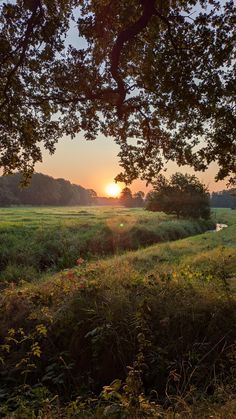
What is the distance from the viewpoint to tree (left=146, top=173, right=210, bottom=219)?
179ft

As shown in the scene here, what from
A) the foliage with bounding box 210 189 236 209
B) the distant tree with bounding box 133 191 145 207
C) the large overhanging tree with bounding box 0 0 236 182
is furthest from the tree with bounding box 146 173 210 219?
the foliage with bounding box 210 189 236 209

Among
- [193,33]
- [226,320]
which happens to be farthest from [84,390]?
[193,33]

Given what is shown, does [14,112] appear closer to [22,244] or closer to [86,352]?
[86,352]

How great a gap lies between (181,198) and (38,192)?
217ft

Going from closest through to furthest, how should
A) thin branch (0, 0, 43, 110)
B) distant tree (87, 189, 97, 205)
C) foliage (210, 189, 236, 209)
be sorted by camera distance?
1. thin branch (0, 0, 43, 110)
2. distant tree (87, 189, 97, 205)
3. foliage (210, 189, 236, 209)

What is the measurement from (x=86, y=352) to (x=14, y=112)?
26.5 ft

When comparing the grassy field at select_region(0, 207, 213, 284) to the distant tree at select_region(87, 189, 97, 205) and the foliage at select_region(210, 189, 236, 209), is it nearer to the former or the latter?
the distant tree at select_region(87, 189, 97, 205)

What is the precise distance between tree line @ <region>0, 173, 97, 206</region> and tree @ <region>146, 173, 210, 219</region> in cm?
4631

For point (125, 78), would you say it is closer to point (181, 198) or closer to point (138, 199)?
point (181, 198)

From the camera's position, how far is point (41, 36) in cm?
1030

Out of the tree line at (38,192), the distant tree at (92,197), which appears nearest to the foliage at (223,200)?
the distant tree at (92,197)

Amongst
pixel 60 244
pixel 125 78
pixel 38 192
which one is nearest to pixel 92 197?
pixel 38 192

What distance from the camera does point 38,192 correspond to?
110 metres

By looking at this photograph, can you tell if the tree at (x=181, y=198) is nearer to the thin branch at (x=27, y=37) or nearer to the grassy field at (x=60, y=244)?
the grassy field at (x=60, y=244)
